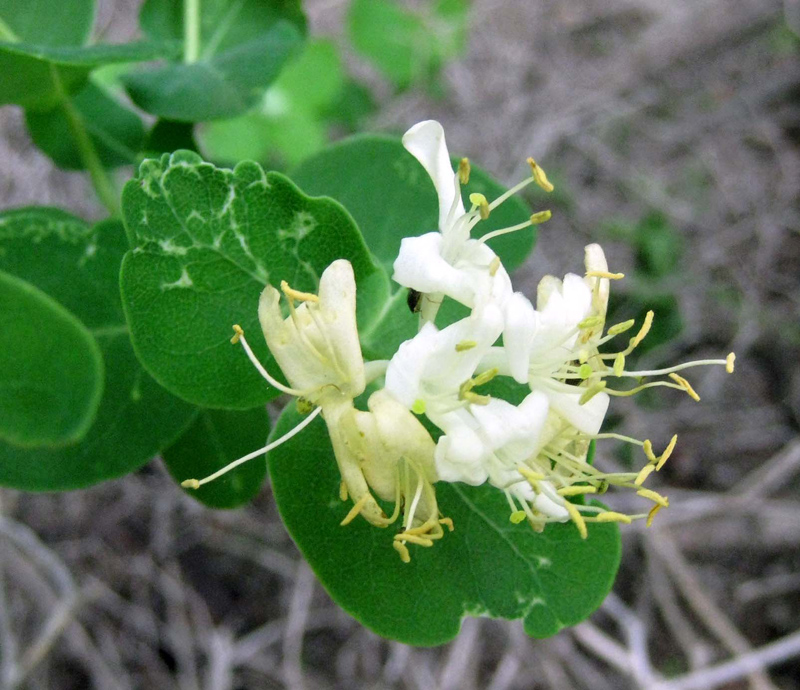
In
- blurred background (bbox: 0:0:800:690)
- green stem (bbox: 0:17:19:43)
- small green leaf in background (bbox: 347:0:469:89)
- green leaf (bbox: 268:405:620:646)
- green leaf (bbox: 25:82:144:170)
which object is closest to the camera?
green leaf (bbox: 268:405:620:646)

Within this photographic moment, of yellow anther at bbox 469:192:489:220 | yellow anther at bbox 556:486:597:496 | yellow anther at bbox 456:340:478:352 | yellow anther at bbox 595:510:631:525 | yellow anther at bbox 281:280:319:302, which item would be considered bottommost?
yellow anther at bbox 595:510:631:525

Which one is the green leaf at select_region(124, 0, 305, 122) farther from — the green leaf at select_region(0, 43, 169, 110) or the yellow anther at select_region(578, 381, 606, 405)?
→ the yellow anther at select_region(578, 381, 606, 405)

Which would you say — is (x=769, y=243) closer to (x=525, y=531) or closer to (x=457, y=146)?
(x=457, y=146)

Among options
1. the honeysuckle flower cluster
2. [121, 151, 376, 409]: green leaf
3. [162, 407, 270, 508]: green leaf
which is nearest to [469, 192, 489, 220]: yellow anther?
the honeysuckle flower cluster

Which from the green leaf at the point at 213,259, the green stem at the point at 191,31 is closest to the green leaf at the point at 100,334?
the green leaf at the point at 213,259

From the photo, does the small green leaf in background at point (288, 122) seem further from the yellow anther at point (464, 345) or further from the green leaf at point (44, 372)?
the yellow anther at point (464, 345)

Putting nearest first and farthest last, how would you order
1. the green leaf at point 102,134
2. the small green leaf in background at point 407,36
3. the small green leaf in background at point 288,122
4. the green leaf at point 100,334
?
1. the green leaf at point 100,334
2. the green leaf at point 102,134
3. the small green leaf in background at point 288,122
4. the small green leaf in background at point 407,36

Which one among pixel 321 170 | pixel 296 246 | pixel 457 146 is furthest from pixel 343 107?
pixel 296 246
